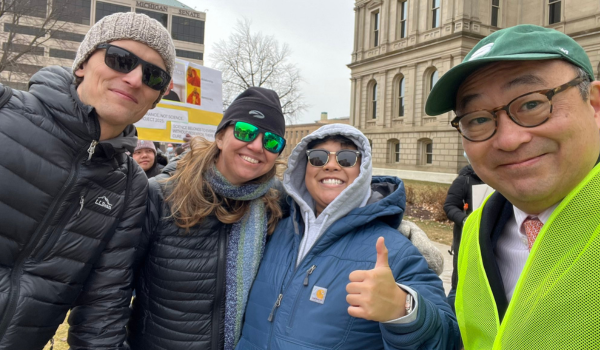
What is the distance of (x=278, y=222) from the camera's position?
245cm

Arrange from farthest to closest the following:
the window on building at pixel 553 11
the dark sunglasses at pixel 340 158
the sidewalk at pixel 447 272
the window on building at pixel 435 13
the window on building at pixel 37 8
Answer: the window on building at pixel 435 13 < the window on building at pixel 553 11 < the window on building at pixel 37 8 < the sidewalk at pixel 447 272 < the dark sunglasses at pixel 340 158

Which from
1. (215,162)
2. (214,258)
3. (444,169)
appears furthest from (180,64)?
(444,169)

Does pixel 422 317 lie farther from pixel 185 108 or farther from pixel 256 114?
pixel 185 108

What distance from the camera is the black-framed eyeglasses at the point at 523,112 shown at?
1165 millimetres

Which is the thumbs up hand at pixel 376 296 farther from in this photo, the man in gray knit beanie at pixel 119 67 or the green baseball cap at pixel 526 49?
the man in gray knit beanie at pixel 119 67

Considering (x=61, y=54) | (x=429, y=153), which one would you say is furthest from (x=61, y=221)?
(x=61, y=54)

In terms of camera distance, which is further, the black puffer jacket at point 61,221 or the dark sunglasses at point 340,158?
the dark sunglasses at point 340,158

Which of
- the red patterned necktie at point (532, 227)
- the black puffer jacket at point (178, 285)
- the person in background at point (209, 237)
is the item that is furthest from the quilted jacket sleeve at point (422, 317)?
the black puffer jacket at point (178, 285)

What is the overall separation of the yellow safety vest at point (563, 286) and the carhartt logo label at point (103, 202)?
71.7 inches

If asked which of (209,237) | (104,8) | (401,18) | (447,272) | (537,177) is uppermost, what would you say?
(104,8)

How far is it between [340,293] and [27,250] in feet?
4.86

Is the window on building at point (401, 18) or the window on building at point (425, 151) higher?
the window on building at point (401, 18)

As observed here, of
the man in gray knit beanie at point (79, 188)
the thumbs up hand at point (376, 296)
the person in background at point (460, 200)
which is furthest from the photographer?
the person in background at point (460, 200)

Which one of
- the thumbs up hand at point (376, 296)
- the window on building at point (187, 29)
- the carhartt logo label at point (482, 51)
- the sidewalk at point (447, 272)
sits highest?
the window on building at point (187, 29)
